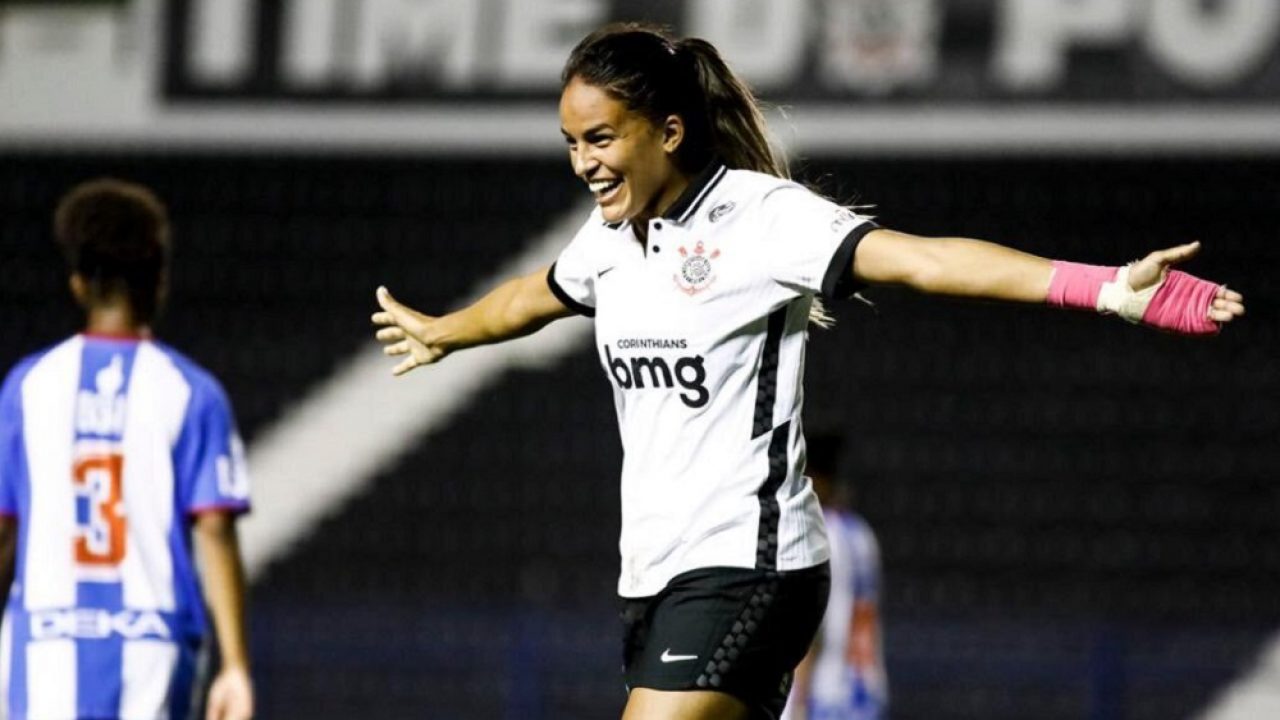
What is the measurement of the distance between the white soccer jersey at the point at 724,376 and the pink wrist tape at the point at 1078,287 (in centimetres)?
36

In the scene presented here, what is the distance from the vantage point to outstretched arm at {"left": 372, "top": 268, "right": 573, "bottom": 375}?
13.3ft

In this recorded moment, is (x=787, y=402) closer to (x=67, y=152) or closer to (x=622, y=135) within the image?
(x=622, y=135)

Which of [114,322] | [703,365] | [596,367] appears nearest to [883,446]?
[596,367]

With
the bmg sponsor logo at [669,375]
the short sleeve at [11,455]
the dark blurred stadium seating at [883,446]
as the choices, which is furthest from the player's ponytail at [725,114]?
the dark blurred stadium seating at [883,446]

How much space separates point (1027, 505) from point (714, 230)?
23.4 ft

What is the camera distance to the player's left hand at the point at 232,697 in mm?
4309

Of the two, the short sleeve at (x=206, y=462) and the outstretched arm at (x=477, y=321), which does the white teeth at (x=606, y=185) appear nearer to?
the outstretched arm at (x=477, y=321)

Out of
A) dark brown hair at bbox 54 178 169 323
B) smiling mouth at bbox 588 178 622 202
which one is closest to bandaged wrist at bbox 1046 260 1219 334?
smiling mouth at bbox 588 178 622 202

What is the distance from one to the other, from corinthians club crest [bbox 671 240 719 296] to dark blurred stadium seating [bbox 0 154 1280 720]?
6461 mm

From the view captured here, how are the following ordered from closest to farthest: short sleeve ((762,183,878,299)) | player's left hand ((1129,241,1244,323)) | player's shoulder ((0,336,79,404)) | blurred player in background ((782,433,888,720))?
player's left hand ((1129,241,1244,323)) → short sleeve ((762,183,878,299)) → player's shoulder ((0,336,79,404)) → blurred player in background ((782,433,888,720))

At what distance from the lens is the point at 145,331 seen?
4.41 m

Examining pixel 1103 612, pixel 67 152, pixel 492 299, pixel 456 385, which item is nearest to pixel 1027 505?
pixel 1103 612

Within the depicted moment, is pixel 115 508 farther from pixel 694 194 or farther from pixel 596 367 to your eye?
pixel 596 367

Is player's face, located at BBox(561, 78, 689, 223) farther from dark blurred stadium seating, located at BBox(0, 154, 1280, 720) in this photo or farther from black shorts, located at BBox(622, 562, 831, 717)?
dark blurred stadium seating, located at BBox(0, 154, 1280, 720)
